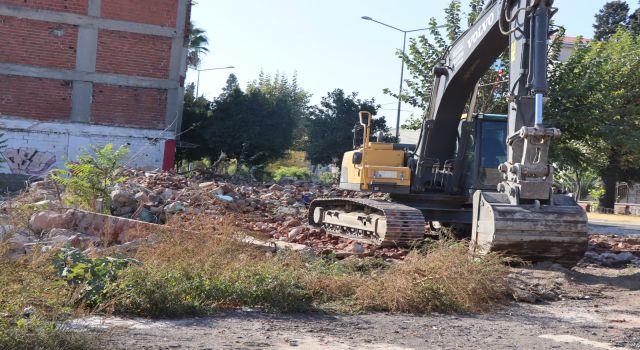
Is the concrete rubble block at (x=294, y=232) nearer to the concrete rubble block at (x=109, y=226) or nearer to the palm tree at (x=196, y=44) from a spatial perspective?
the concrete rubble block at (x=109, y=226)

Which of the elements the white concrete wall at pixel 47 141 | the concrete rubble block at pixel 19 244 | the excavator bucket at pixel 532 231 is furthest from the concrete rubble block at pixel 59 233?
the white concrete wall at pixel 47 141

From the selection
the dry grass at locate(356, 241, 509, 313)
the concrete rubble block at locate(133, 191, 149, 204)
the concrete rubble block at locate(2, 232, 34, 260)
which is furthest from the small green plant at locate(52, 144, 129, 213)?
the dry grass at locate(356, 241, 509, 313)

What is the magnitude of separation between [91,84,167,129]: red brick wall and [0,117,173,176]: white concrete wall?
53 cm

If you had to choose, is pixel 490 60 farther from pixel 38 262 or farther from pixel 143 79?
pixel 143 79

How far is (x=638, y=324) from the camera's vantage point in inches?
317

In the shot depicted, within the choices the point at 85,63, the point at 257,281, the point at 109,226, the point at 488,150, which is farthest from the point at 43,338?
the point at 85,63

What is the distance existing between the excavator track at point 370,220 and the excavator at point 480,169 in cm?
2

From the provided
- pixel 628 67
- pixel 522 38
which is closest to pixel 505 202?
pixel 522 38

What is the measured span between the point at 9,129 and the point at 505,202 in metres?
24.9

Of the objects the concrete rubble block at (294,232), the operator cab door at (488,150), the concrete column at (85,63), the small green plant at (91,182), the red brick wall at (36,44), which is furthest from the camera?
the concrete column at (85,63)

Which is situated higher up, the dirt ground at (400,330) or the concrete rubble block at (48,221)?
the concrete rubble block at (48,221)

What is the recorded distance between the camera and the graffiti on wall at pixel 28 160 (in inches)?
1225

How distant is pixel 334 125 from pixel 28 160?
56.0ft

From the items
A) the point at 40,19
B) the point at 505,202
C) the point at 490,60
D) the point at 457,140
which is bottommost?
the point at 505,202
